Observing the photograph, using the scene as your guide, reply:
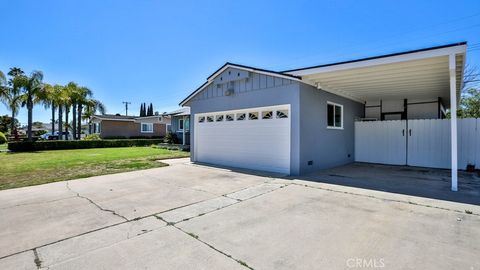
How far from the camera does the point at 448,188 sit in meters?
6.05

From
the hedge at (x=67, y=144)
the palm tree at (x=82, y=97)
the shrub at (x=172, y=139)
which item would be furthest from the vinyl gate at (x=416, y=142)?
the palm tree at (x=82, y=97)

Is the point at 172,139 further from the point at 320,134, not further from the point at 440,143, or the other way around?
the point at 440,143

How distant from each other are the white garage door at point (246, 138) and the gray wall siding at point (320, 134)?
0.58 meters

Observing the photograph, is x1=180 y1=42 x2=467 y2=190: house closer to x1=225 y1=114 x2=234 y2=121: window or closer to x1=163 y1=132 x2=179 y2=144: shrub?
x1=225 y1=114 x2=234 y2=121: window

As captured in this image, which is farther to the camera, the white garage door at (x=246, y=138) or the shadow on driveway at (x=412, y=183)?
the white garage door at (x=246, y=138)

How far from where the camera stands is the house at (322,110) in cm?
698

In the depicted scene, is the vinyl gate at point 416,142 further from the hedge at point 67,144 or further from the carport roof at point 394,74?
the hedge at point 67,144

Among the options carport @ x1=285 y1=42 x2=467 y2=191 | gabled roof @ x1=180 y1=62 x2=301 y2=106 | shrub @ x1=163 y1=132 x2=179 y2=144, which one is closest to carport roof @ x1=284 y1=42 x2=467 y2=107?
carport @ x1=285 y1=42 x2=467 y2=191

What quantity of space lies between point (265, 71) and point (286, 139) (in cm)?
256

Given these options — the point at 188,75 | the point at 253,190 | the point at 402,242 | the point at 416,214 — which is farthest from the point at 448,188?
the point at 188,75

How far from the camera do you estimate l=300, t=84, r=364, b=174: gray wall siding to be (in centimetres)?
800

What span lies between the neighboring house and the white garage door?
346 inches

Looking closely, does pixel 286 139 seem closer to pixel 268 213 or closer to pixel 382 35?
pixel 268 213

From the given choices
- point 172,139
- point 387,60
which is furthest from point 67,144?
point 387,60
